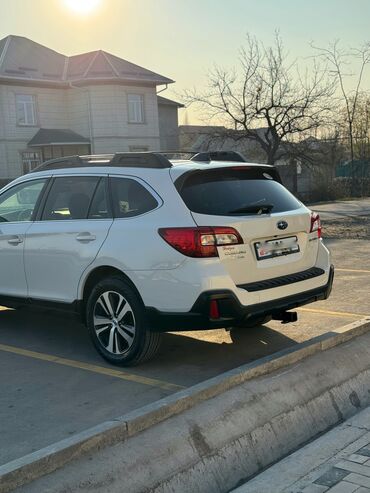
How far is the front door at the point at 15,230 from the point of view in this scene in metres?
5.76

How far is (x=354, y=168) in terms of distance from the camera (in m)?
31.9

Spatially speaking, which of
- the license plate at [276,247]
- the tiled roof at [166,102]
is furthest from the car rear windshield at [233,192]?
the tiled roof at [166,102]

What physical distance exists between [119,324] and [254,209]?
1482 millimetres

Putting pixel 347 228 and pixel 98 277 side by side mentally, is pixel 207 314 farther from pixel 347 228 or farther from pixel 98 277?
pixel 347 228

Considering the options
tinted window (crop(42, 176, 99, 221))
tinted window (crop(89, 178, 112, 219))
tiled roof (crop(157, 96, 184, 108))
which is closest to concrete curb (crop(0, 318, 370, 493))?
tinted window (crop(89, 178, 112, 219))

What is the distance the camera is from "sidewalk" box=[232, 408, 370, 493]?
3410mm

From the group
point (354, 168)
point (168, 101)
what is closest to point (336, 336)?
point (354, 168)

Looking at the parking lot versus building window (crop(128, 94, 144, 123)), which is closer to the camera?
the parking lot

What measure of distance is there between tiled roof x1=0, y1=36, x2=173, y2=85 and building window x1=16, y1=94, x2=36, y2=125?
99 cm

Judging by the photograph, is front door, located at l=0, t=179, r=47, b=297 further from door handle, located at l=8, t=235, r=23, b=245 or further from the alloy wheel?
the alloy wheel

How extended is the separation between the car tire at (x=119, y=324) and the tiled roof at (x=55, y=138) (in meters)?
27.1

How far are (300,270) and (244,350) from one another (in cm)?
96

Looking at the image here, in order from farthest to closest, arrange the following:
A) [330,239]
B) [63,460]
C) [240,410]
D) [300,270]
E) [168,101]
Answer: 1. [168,101]
2. [330,239]
3. [300,270]
4. [240,410]
5. [63,460]

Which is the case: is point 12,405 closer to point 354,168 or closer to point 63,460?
point 63,460
